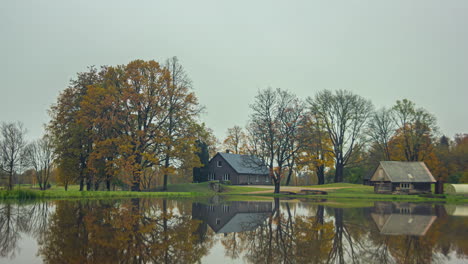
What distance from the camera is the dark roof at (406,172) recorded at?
52.2 meters

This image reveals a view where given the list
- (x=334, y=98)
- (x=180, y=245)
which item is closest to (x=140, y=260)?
(x=180, y=245)

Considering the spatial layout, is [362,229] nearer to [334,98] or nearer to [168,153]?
[168,153]

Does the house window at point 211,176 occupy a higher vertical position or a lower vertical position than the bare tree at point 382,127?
lower

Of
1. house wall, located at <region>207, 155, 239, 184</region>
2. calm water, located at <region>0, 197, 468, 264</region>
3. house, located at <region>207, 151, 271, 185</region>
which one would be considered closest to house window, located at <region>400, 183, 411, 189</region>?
house, located at <region>207, 151, 271, 185</region>

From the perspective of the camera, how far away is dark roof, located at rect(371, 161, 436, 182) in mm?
52156

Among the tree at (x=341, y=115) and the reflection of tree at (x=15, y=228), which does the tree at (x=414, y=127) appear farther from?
the reflection of tree at (x=15, y=228)

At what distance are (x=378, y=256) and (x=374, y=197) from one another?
36.6 metres

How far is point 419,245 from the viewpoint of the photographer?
1248 cm

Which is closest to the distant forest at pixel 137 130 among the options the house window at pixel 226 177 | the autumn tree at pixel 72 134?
the autumn tree at pixel 72 134

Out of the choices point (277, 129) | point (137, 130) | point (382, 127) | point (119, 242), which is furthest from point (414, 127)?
point (119, 242)

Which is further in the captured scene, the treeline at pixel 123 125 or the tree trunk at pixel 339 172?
the tree trunk at pixel 339 172

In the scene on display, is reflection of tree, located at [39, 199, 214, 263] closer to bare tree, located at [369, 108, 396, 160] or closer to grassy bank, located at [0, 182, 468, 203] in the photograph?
grassy bank, located at [0, 182, 468, 203]

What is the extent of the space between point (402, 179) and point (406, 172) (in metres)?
1.95

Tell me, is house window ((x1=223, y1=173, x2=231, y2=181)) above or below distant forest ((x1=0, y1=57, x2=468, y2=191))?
below
